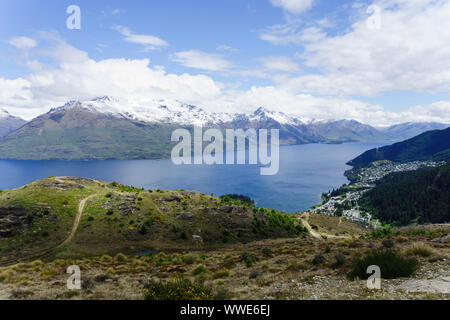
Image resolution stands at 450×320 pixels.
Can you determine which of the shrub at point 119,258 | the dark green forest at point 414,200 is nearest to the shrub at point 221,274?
the shrub at point 119,258

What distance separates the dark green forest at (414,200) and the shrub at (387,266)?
143 metres

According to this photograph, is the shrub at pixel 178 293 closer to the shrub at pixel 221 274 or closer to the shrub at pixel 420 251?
the shrub at pixel 221 274

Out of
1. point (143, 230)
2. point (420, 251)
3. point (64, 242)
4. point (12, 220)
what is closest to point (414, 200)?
point (420, 251)

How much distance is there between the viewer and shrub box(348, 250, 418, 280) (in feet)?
46.7

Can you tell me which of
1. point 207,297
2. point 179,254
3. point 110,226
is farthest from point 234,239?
point 207,297

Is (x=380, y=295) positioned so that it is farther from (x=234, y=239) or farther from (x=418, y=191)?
(x=418, y=191)

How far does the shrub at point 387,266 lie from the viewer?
14231 mm

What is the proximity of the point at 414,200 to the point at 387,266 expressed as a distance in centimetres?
17633

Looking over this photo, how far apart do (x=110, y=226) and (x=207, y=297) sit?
3125 centimetres

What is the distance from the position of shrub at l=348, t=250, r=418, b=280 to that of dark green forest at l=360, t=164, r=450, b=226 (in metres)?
143

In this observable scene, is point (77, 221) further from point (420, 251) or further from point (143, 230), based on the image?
point (420, 251)

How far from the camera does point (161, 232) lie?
3847 cm

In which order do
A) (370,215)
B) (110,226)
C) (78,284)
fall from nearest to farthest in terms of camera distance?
(78,284)
(110,226)
(370,215)

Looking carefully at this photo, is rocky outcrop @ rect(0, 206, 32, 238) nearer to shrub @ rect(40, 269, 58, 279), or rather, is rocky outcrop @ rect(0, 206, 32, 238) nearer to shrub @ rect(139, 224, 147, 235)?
shrub @ rect(139, 224, 147, 235)
